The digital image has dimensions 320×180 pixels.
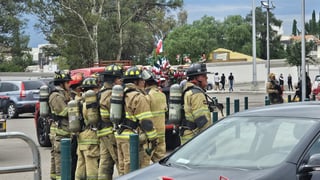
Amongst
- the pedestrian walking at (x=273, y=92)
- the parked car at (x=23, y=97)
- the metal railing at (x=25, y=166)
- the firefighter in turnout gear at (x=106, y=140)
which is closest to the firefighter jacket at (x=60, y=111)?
the firefighter in turnout gear at (x=106, y=140)

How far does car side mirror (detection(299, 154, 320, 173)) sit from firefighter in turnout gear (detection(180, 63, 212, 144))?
337 centimetres

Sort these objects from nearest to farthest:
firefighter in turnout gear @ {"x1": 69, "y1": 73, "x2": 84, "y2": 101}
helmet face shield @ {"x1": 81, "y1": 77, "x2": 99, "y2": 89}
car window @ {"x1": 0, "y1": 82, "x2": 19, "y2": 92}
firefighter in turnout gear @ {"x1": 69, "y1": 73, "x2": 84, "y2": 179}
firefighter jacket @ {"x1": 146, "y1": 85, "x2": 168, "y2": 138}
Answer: firefighter jacket @ {"x1": 146, "y1": 85, "x2": 168, "y2": 138}, helmet face shield @ {"x1": 81, "y1": 77, "x2": 99, "y2": 89}, firefighter in turnout gear @ {"x1": 69, "y1": 73, "x2": 84, "y2": 179}, firefighter in turnout gear @ {"x1": 69, "y1": 73, "x2": 84, "y2": 101}, car window @ {"x1": 0, "y1": 82, "x2": 19, "y2": 92}

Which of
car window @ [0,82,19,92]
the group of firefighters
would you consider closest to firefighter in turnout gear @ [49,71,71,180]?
the group of firefighters

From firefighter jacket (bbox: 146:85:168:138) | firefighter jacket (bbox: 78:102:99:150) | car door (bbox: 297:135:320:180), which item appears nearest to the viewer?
car door (bbox: 297:135:320:180)

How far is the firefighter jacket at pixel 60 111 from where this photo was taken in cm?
892

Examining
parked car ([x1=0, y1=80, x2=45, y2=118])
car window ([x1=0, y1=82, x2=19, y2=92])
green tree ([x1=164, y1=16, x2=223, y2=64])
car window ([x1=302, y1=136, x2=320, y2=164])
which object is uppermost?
green tree ([x1=164, y1=16, x2=223, y2=64])

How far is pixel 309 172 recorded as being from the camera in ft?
15.0

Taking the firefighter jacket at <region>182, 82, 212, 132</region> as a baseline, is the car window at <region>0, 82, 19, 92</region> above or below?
below

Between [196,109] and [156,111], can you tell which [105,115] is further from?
[196,109]

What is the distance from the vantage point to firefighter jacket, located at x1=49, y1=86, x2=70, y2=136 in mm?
8922

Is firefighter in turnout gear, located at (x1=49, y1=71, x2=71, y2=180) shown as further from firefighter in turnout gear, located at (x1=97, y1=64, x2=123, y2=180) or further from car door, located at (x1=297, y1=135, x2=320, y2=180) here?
car door, located at (x1=297, y1=135, x2=320, y2=180)

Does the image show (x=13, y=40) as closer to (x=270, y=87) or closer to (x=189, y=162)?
(x=270, y=87)

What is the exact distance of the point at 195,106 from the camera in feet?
26.3

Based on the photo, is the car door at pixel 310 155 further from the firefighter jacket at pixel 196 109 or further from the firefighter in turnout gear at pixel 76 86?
the firefighter in turnout gear at pixel 76 86
